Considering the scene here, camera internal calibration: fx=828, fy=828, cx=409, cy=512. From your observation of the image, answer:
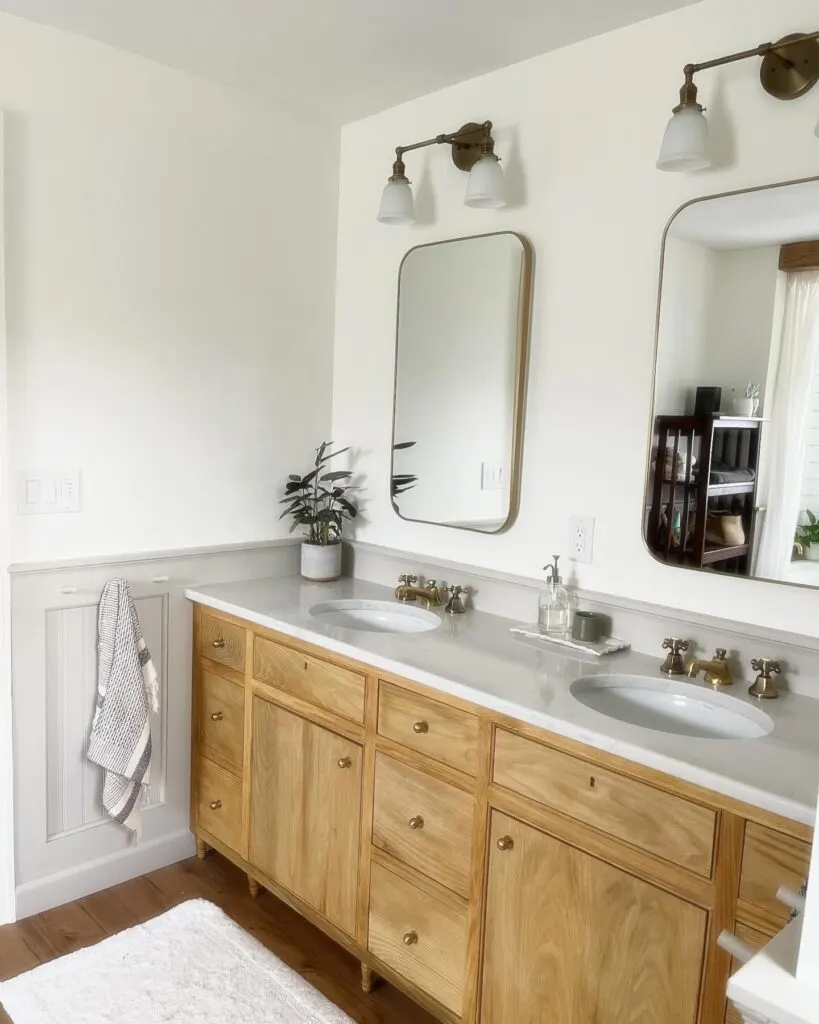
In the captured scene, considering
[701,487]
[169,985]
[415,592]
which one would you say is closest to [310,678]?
[415,592]

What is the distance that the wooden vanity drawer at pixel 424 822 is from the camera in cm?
182

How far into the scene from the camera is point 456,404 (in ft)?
8.22

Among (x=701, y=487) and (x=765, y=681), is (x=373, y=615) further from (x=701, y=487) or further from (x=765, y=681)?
(x=765, y=681)

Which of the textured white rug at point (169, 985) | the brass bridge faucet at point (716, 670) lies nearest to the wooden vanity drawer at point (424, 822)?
the textured white rug at point (169, 985)

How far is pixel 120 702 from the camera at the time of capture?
236 centimetres

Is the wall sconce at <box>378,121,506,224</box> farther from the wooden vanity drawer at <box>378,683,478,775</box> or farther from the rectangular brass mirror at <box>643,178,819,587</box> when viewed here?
the wooden vanity drawer at <box>378,683,478,775</box>

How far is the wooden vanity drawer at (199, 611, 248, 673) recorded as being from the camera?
2.43 meters

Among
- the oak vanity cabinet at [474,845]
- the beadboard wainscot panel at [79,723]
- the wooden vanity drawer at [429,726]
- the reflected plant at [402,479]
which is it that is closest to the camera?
the oak vanity cabinet at [474,845]

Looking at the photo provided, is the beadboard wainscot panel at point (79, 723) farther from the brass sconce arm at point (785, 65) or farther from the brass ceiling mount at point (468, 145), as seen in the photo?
the brass sconce arm at point (785, 65)

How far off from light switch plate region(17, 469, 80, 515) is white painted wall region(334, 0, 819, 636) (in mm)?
1074

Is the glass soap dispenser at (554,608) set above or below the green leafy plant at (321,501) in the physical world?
below

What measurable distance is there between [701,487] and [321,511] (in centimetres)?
Answer: 128

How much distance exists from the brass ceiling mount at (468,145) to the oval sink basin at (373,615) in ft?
4.29

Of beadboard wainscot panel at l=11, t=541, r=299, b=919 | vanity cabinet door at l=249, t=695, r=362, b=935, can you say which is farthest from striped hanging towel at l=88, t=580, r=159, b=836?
vanity cabinet door at l=249, t=695, r=362, b=935
